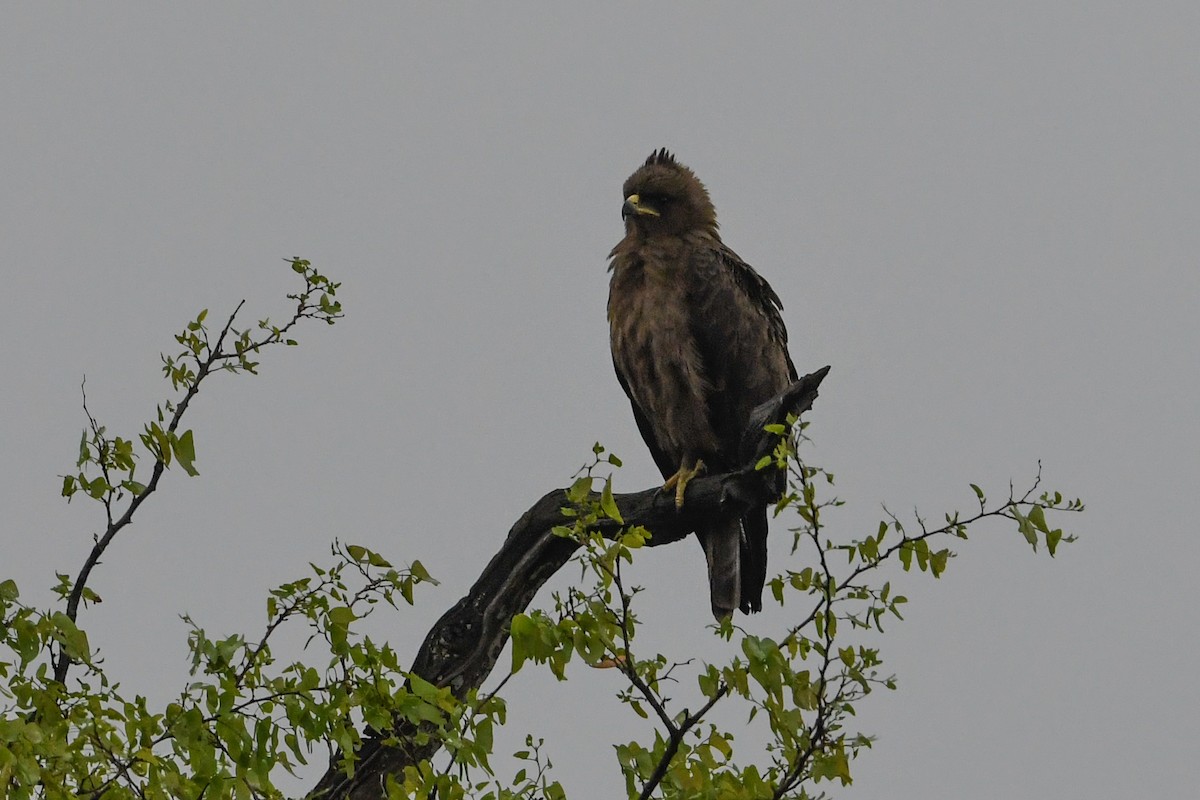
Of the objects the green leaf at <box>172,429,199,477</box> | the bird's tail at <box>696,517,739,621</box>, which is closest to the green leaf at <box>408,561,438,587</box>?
the green leaf at <box>172,429,199,477</box>

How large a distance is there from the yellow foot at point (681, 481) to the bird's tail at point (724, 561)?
227 millimetres

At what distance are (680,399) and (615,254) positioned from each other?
32.8 inches

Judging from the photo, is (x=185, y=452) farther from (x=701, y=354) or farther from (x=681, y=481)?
(x=701, y=354)

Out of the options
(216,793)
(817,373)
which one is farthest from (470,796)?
(817,373)

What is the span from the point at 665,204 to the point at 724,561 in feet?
5.73

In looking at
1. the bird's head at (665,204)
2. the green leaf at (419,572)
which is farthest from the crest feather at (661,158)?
the green leaf at (419,572)

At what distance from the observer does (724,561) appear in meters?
5.46

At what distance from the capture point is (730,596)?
5.48 metres

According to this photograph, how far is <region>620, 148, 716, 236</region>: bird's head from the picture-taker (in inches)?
245

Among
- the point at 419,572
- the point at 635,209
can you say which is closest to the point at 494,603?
the point at 419,572

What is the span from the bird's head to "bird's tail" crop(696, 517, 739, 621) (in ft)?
4.84

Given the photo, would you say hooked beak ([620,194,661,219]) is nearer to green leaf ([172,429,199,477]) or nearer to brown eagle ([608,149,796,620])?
brown eagle ([608,149,796,620])

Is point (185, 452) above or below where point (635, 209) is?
below

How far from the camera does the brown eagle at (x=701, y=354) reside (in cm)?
575
